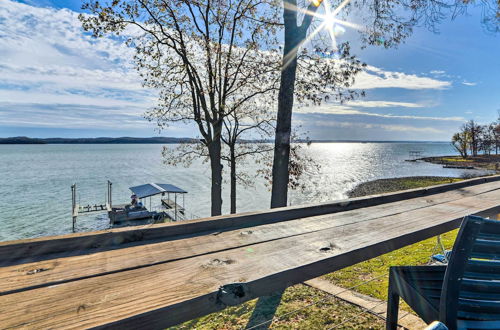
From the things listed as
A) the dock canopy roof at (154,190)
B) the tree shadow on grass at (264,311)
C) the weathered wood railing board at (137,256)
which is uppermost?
the weathered wood railing board at (137,256)

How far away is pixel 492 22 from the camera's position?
539cm

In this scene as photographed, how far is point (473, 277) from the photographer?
1.26 metres

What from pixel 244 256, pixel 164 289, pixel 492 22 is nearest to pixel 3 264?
pixel 164 289

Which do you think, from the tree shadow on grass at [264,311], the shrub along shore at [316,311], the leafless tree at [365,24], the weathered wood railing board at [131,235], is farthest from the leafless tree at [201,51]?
the weathered wood railing board at [131,235]

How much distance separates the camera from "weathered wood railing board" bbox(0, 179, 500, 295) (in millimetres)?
1146

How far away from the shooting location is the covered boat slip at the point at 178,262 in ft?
3.05

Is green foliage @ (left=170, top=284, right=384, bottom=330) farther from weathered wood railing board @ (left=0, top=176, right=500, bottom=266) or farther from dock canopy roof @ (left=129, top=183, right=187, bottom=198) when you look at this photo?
dock canopy roof @ (left=129, top=183, right=187, bottom=198)

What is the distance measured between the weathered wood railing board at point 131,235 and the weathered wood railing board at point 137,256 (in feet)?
0.26

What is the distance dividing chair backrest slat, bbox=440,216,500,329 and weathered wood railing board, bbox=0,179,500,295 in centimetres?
83

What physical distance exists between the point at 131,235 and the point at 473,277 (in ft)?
5.67

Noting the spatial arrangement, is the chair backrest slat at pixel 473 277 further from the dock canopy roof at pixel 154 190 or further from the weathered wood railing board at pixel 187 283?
the dock canopy roof at pixel 154 190

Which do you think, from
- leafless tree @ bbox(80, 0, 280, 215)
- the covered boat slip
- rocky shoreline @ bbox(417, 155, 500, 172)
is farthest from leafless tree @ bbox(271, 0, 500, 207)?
rocky shoreline @ bbox(417, 155, 500, 172)

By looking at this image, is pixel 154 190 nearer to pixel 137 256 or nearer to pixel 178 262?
pixel 137 256

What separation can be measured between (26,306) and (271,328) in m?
3.13
